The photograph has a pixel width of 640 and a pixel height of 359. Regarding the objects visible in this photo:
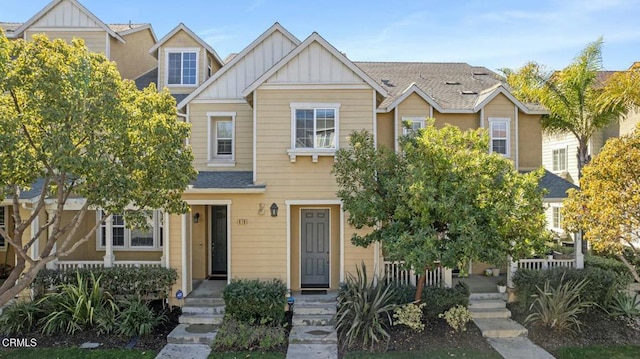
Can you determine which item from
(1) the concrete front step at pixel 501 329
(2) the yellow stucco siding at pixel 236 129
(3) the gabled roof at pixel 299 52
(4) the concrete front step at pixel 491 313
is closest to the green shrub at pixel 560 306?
(1) the concrete front step at pixel 501 329

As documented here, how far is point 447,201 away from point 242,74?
837cm

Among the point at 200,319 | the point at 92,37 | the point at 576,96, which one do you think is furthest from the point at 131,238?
the point at 576,96

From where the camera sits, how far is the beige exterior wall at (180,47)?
14.7 meters

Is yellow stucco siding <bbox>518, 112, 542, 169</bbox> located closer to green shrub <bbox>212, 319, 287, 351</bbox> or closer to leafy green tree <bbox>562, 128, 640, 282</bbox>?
leafy green tree <bbox>562, 128, 640, 282</bbox>

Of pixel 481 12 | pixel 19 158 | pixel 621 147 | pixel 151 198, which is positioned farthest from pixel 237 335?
pixel 481 12

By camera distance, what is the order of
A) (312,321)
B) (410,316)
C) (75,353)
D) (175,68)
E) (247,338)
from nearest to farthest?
(75,353), (247,338), (410,316), (312,321), (175,68)

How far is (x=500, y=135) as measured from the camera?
14.6 metres

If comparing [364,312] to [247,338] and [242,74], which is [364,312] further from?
[242,74]

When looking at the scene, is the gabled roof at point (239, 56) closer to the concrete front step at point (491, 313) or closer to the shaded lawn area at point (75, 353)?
the shaded lawn area at point (75, 353)

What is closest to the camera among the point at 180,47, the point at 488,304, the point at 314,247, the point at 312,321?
the point at 312,321

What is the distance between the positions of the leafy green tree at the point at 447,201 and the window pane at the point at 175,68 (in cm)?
854

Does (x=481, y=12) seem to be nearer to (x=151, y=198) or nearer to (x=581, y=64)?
(x=581, y=64)

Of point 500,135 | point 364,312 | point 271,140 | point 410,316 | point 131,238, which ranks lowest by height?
point 410,316

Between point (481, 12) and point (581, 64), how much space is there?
207 inches
